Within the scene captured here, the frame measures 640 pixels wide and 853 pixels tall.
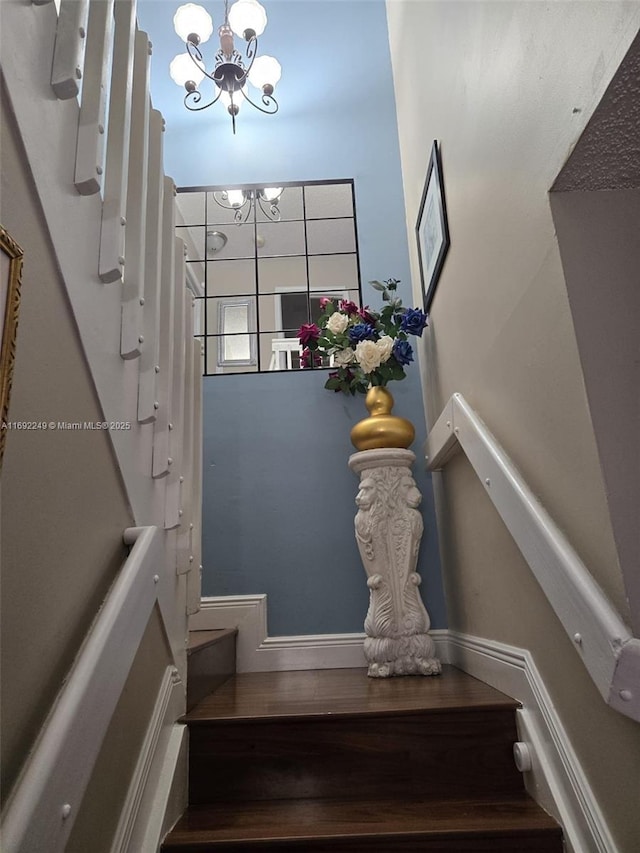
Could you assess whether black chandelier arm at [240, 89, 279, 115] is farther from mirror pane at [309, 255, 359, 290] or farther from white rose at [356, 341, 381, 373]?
white rose at [356, 341, 381, 373]

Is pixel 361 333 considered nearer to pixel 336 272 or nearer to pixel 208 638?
pixel 208 638

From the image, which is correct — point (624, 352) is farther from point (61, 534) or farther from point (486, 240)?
point (61, 534)

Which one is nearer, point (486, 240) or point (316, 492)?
point (486, 240)

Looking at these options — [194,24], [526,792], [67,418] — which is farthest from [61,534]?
[194,24]

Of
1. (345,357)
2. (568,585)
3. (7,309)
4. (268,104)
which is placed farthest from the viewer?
(268,104)

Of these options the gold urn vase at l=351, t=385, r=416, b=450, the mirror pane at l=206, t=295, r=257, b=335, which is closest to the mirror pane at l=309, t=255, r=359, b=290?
the mirror pane at l=206, t=295, r=257, b=335

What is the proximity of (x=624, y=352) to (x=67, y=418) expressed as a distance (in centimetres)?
96

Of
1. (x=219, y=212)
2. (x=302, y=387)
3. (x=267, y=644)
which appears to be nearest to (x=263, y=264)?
(x=219, y=212)

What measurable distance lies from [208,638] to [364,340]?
4.16 ft

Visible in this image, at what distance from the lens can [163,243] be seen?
1492 millimetres

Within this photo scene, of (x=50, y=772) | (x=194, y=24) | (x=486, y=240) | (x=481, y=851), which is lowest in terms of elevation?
(x=481, y=851)

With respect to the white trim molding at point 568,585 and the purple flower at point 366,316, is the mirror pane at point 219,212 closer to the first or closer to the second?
the purple flower at point 366,316

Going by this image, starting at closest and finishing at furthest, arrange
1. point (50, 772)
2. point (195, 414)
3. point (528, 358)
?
point (50, 772) → point (528, 358) → point (195, 414)

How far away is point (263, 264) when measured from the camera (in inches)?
182
